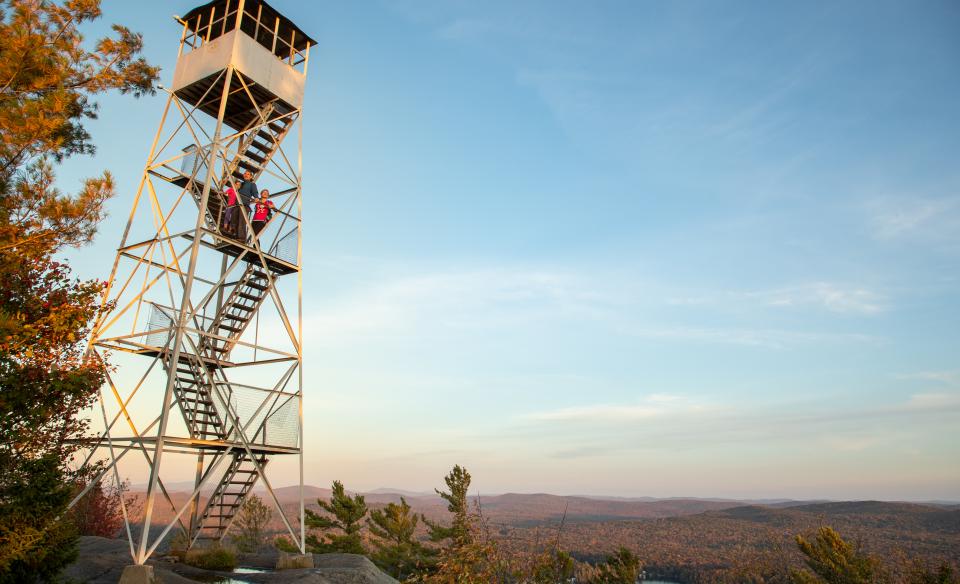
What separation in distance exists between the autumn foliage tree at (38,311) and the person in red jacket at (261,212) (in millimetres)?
3307

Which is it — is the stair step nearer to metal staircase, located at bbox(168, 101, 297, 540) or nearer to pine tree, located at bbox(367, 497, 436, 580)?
metal staircase, located at bbox(168, 101, 297, 540)

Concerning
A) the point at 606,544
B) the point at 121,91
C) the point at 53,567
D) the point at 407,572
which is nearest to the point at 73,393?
the point at 53,567

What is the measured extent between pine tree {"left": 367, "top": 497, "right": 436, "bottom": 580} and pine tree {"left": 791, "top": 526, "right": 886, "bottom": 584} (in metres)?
28.0

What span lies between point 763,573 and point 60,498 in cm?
9085

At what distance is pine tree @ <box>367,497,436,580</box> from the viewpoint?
31.9 m

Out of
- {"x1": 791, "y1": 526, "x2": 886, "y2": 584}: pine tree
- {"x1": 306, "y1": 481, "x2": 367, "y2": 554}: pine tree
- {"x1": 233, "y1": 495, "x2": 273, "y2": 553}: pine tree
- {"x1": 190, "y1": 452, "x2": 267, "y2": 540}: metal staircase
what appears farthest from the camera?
{"x1": 791, "y1": 526, "x2": 886, "y2": 584}: pine tree

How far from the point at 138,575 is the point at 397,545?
23786 millimetres

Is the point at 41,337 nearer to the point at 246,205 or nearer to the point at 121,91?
the point at 246,205

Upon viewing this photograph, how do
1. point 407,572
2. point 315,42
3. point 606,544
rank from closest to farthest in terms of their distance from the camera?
point 315,42
point 407,572
point 606,544

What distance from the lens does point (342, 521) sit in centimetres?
3098

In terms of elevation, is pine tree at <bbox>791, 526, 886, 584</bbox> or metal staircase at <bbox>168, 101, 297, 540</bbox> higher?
metal staircase at <bbox>168, 101, 297, 540</bbox>

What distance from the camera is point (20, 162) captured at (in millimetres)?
13086

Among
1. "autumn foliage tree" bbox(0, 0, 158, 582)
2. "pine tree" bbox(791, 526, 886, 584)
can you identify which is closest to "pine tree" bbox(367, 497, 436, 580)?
"autumn foliage tree" bbox(0, 0, 158, 582)

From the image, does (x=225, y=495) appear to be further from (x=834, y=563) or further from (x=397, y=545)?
(x=834, y=563)
